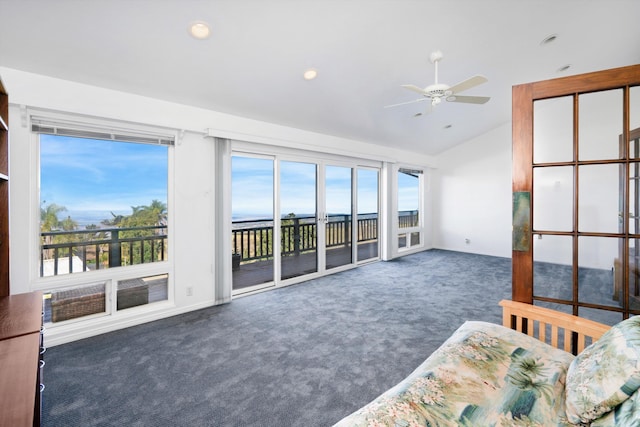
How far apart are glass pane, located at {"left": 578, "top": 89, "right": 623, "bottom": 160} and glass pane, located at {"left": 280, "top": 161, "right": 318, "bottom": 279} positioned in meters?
3.38

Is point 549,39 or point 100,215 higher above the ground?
point 549,39

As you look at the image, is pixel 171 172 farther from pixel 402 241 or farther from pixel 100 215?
pixel 402 241

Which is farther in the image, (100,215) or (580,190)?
(100,215)

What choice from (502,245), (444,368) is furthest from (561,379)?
(502,245)

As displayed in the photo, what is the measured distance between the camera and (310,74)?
3148 millimetres

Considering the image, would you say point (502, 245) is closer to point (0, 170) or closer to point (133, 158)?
point (133, 158)

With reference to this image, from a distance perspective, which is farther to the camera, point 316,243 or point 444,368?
point 316,243

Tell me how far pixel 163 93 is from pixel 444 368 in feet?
11.0

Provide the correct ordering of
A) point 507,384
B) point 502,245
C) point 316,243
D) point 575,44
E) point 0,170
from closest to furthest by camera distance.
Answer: point 507,384 → point 0,170 → point 575,44 → point 316,243 → point 502,245

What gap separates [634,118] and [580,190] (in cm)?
44

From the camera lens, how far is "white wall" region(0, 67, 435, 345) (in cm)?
244

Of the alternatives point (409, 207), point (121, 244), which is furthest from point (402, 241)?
point (121, 244)

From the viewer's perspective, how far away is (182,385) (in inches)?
80.3

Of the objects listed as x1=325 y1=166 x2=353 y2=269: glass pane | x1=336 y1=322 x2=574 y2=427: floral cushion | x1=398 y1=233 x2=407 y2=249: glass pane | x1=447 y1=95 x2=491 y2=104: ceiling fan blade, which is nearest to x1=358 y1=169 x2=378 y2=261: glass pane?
x1=325 y1=166 x2=353 y2=269: glass pane
